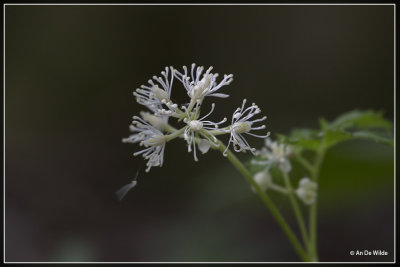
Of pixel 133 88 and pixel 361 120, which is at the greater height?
pixel 133 88

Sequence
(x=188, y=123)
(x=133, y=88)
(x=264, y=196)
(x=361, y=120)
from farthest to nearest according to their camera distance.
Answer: (x=133, y=88), (x=361, y=120), (x=264, y=196), (x=188, y=123)

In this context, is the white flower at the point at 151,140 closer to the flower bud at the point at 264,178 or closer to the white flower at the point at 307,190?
the flower bud at the point at 264,178

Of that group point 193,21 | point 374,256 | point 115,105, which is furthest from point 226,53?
point 374,256

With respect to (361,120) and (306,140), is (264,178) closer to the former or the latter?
(306,140)

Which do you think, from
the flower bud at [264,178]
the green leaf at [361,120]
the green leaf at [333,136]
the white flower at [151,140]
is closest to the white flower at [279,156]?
the flower bud at [264,178]

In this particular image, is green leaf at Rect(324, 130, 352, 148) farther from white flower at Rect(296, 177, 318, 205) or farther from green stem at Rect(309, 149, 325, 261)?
white flower at Rect(296, 177, 318, 205)

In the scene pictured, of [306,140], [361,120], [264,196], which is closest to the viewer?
[264,196]

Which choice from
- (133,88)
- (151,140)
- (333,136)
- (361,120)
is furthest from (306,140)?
(133,88)

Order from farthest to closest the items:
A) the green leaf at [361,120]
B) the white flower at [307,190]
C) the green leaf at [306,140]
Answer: the green leaf at [361,120], the white flower at [307,190], the green leaf at [306,140]

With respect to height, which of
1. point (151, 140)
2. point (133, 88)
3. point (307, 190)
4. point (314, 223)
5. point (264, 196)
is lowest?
point (314, 223)

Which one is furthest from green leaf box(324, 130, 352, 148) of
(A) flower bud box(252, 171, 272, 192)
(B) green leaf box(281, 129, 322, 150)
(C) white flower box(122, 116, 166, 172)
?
(C) white flower box(122, 116, 166, 172)
